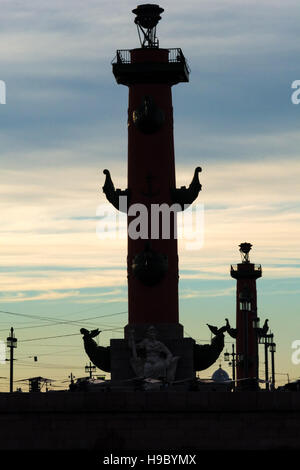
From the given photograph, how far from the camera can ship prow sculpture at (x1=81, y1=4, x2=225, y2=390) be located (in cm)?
7206

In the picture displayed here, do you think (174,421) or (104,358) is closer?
(174,421)

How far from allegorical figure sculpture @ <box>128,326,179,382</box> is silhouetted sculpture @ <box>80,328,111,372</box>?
2342 mm

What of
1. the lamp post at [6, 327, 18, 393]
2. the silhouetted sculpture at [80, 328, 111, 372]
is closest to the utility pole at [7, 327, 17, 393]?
the lamp post at [6, 327, 18, 393]

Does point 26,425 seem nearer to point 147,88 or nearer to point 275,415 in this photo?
point 275,415

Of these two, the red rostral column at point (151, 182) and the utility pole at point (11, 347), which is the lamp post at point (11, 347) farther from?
the red rostral column at point (151, 182)

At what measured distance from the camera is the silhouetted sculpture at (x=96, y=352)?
241 feet

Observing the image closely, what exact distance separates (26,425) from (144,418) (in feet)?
16.4

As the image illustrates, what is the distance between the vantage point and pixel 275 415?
186 feet

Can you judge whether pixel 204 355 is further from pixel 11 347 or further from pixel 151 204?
pixel 11 347

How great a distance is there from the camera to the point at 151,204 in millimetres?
73062

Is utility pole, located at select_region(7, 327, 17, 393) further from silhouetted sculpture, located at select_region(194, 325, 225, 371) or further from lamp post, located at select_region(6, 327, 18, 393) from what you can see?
silhouetted sculpture, located at select_region(194, 325, 225, 371)

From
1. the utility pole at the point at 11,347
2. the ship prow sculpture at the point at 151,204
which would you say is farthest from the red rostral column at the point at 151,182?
the utility pole at the point at 11,347

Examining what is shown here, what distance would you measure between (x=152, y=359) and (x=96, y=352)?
4.01 meters
